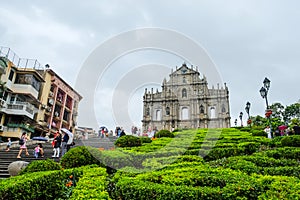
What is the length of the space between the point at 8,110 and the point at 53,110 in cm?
848

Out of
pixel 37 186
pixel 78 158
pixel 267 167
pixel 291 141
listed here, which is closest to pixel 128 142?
pixel 78 158

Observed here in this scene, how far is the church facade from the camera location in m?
41.7

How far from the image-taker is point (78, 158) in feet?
25.4

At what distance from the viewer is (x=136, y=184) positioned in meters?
4.91

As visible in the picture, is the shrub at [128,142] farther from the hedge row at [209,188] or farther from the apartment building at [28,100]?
the apartment building at [28,100]

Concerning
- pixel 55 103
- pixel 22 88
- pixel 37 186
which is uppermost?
pixel 22 88

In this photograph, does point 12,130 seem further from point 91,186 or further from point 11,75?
point 91,186

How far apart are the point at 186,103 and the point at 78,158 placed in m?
37.7

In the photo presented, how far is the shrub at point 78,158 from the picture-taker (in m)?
7.66

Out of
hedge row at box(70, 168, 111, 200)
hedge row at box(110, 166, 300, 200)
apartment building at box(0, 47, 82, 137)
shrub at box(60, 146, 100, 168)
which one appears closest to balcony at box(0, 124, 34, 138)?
apartment building at box(0, 47, 82, 137)

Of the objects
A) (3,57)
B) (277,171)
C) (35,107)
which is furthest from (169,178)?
(35,107)

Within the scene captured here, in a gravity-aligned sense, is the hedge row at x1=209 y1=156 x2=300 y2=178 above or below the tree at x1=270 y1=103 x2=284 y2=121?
below

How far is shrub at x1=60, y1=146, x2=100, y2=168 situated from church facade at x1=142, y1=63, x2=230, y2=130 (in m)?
34.7

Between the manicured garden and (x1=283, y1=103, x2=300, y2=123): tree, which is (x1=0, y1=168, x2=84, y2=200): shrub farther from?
(x1=283, y1=103, x2=300, y2=123): tree
